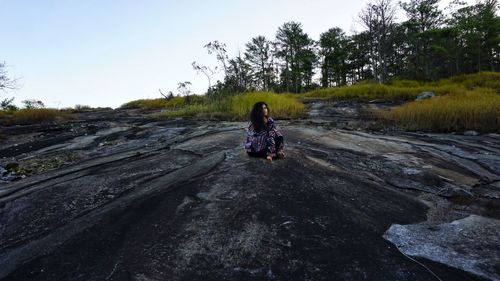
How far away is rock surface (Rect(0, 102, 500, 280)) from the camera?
2230 millimetres

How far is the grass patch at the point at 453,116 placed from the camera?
7.95 meters

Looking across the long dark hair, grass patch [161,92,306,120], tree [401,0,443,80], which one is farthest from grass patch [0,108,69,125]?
tree [401,0,443,80]

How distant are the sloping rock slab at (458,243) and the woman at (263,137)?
189 cm

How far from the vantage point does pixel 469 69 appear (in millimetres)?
32906

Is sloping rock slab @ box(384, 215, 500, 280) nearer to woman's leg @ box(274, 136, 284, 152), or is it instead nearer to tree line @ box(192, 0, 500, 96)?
woman's leg @ box(274, 136, 284, 152)

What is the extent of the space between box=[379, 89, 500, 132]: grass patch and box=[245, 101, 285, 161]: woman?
197 inches

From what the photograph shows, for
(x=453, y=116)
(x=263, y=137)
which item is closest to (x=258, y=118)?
(x=263, y=137)

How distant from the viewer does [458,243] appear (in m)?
2.53

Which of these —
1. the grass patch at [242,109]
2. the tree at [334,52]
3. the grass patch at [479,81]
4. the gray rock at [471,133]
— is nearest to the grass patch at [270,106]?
the grass patch at [242,109]

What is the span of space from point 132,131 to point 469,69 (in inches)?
1313

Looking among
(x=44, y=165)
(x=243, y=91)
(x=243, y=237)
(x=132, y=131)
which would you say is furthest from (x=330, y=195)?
(x=243, y=91)

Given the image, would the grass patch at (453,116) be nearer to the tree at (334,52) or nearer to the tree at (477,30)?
the tree at (477,30)

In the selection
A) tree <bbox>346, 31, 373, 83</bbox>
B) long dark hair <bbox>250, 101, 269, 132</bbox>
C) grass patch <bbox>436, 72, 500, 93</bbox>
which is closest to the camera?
long dark hair <bbox>250, 101, 269, 132</bbox>

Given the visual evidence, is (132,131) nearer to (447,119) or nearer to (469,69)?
(447,119)
